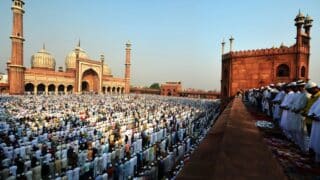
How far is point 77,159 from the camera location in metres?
6.85

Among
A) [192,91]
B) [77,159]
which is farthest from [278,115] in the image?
[192,91]

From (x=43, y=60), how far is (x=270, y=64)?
30.5m

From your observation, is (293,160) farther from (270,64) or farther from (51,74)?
(51,74)

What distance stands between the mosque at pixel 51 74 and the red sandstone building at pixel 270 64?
21930mm

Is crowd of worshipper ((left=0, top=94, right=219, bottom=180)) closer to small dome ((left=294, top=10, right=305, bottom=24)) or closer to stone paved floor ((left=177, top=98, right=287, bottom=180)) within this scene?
stone paved floor ((left=177, top=98, right=287, bottom=180))

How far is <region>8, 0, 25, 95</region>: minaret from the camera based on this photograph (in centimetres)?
2520

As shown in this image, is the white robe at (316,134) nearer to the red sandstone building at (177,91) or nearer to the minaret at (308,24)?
the minaret at (308,24)

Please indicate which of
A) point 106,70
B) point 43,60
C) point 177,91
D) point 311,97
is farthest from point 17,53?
point 311,97

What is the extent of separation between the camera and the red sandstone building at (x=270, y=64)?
19.4 m

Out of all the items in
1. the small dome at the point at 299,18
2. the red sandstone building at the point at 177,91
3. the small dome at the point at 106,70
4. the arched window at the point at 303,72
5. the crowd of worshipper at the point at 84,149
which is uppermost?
the small dome at the point at 299,18

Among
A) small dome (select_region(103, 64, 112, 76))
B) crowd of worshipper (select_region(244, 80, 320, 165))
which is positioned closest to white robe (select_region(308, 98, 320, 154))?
crowd of worshipper (select_region(244, 80, 320, 165))

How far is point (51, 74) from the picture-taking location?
30594mm

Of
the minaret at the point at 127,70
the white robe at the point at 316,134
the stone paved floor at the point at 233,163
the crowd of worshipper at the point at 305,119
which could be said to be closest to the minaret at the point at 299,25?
the crowd of worshipper at the point at 305,119

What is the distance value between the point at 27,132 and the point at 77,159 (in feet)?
11.6
